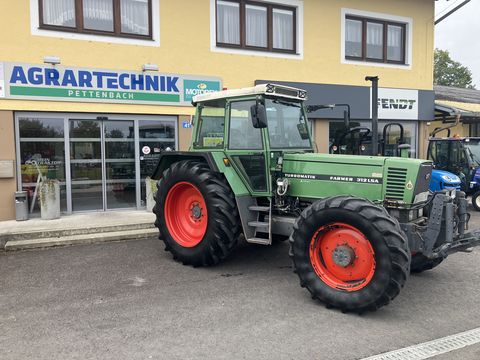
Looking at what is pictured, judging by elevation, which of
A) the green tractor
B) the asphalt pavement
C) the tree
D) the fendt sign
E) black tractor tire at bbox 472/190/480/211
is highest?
the tree

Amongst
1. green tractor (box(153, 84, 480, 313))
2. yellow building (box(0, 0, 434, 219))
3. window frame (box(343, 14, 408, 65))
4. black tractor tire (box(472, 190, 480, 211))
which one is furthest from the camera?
window frame (box(343, 14, 408, 65))

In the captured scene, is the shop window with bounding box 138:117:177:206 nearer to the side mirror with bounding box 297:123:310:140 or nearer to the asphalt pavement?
the asphalt pavement

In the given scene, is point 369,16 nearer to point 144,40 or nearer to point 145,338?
point 144,40

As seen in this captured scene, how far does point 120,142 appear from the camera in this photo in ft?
31.8

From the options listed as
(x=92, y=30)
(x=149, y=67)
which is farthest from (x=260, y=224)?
(x=92, y=30)

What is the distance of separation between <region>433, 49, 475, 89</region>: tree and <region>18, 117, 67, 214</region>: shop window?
45.8 metres

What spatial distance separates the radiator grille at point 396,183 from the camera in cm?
464

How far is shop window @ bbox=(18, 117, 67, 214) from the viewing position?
8.85 meters

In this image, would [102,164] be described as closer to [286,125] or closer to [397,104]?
[286,125]

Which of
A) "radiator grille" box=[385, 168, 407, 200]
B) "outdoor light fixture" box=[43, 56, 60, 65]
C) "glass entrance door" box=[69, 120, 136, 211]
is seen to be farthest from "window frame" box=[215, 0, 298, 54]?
"radiator grille" box=[385, 168, 407, 200]

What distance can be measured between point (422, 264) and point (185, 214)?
127 inches

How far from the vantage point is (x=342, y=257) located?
4.33 meters

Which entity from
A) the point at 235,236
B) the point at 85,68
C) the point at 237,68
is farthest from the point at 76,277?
the point at 237,68

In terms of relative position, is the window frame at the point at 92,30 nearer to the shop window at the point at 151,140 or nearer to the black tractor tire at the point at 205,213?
the shop window at the point at 151,140
